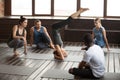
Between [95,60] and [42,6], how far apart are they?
6330 millimetres

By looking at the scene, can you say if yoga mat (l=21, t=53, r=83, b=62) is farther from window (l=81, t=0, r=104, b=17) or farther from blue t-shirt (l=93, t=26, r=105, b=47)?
window (l=81, t=0, r=104, b=17)

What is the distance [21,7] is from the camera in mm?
10961

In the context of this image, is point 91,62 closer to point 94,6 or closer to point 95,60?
point 95,60

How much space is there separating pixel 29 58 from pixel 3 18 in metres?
3.33

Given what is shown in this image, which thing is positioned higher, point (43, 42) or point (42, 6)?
point (42, 6)

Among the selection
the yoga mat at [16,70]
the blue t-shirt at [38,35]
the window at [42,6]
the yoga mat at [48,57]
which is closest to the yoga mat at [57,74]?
→ the yoga mat at [16,70]

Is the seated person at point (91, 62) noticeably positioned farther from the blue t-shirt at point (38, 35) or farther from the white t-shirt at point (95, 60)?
the blue t-shirt at point (38, 35)

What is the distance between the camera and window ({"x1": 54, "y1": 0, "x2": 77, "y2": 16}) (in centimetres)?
1073

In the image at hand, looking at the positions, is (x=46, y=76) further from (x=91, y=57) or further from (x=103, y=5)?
(x=103, y=5)

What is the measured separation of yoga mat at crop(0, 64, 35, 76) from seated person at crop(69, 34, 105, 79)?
0.84 meters

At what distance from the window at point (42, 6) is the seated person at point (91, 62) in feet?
19.9

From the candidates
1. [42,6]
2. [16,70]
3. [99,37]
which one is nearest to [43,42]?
[99,37]

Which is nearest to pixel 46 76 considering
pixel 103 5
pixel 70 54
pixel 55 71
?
pixel 55 71

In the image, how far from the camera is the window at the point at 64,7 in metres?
10.7
